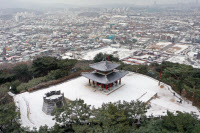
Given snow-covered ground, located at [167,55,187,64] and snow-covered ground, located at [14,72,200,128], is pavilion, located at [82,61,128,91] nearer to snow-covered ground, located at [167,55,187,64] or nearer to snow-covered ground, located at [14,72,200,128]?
snow-covered ground, located at [14,72,200,128]

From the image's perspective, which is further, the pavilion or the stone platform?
the stone platform

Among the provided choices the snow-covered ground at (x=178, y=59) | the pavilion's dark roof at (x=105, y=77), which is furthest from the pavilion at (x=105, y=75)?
the snow-covered ground at (x=178, y=59)

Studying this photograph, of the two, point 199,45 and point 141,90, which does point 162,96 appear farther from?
point 199,45

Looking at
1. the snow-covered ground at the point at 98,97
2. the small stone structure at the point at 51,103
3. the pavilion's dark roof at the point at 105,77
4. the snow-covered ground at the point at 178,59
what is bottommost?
the snow-covered ground at the point at 178,59

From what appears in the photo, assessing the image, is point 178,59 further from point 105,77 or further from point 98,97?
point 98,97

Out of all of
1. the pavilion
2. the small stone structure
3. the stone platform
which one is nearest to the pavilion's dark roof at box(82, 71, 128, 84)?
the pavilion

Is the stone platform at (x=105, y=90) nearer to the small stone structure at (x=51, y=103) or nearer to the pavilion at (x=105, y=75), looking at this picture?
the pavilion at (x=105, y=75)

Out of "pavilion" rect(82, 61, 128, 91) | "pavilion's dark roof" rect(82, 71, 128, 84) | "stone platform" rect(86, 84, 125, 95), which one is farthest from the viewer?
"stone platform" rect(86, 84, 125, 95)

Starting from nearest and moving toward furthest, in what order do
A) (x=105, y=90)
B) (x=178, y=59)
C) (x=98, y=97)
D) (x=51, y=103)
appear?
1. (x=51, y=103)
2. (x=98, y=97)
3. (x=105, y=90)
4. (x=178, y=59)

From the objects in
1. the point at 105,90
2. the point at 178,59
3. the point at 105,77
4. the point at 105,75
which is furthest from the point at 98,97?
the point at 178,59
